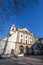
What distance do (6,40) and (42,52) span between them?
40.9 ft

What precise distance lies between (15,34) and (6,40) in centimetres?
371

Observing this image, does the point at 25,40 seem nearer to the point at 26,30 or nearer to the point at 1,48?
the point at 26,30

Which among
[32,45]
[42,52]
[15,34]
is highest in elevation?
[15,34]

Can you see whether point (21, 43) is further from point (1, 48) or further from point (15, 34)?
point (1, 48)

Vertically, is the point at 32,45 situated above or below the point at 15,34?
below

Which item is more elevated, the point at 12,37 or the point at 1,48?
the point at 12,37

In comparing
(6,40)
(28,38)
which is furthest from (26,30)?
(6,40)

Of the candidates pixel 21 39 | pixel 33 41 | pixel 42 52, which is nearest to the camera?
pixel 42 52

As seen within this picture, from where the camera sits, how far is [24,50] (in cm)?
4138

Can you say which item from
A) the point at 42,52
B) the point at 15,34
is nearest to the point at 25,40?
the point at 15,34

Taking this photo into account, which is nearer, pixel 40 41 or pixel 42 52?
pixel 42 52

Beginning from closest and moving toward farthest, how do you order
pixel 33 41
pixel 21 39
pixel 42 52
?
pixel 42 52, pixel 21 39, pixel 33 41

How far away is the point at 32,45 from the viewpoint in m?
43.9

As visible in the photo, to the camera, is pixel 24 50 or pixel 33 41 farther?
pixel 33 41
